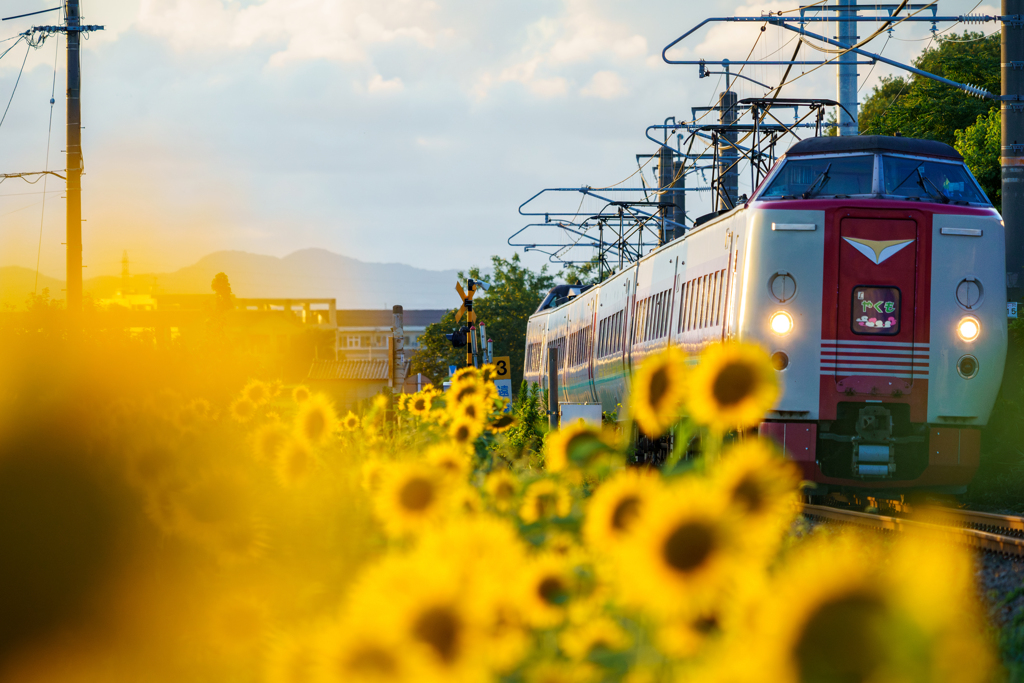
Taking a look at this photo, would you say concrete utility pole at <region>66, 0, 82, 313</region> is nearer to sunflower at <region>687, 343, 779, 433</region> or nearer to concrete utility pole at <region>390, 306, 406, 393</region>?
concrete utility pole at <region>390, 306, 406, 393</region>

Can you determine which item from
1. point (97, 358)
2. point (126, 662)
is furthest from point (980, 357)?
point (126, 662)

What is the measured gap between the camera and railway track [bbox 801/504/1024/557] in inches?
302

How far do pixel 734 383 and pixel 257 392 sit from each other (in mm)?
5706

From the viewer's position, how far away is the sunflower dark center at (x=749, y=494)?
67.5 inches

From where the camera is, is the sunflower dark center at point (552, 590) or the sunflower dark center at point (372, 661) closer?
the sunflower dark center at point (372, 661)

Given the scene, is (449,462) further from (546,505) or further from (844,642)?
(844,642)

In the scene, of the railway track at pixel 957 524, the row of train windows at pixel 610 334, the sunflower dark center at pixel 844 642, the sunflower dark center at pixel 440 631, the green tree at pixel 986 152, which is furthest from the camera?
the green tree at pixel 986 152

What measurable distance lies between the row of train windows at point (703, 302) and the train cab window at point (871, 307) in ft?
4.26

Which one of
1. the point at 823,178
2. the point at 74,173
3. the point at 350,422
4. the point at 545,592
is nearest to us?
the point at 545,592

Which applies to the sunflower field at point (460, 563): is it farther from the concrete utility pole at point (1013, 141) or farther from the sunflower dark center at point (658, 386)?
the concrete utility pole at point (1013, 141)

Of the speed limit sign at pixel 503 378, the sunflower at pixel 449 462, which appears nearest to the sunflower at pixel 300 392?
the sunflower at pixel 449 462

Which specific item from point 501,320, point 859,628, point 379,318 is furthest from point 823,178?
point 379,318

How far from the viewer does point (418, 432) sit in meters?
5.53

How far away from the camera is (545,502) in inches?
106
